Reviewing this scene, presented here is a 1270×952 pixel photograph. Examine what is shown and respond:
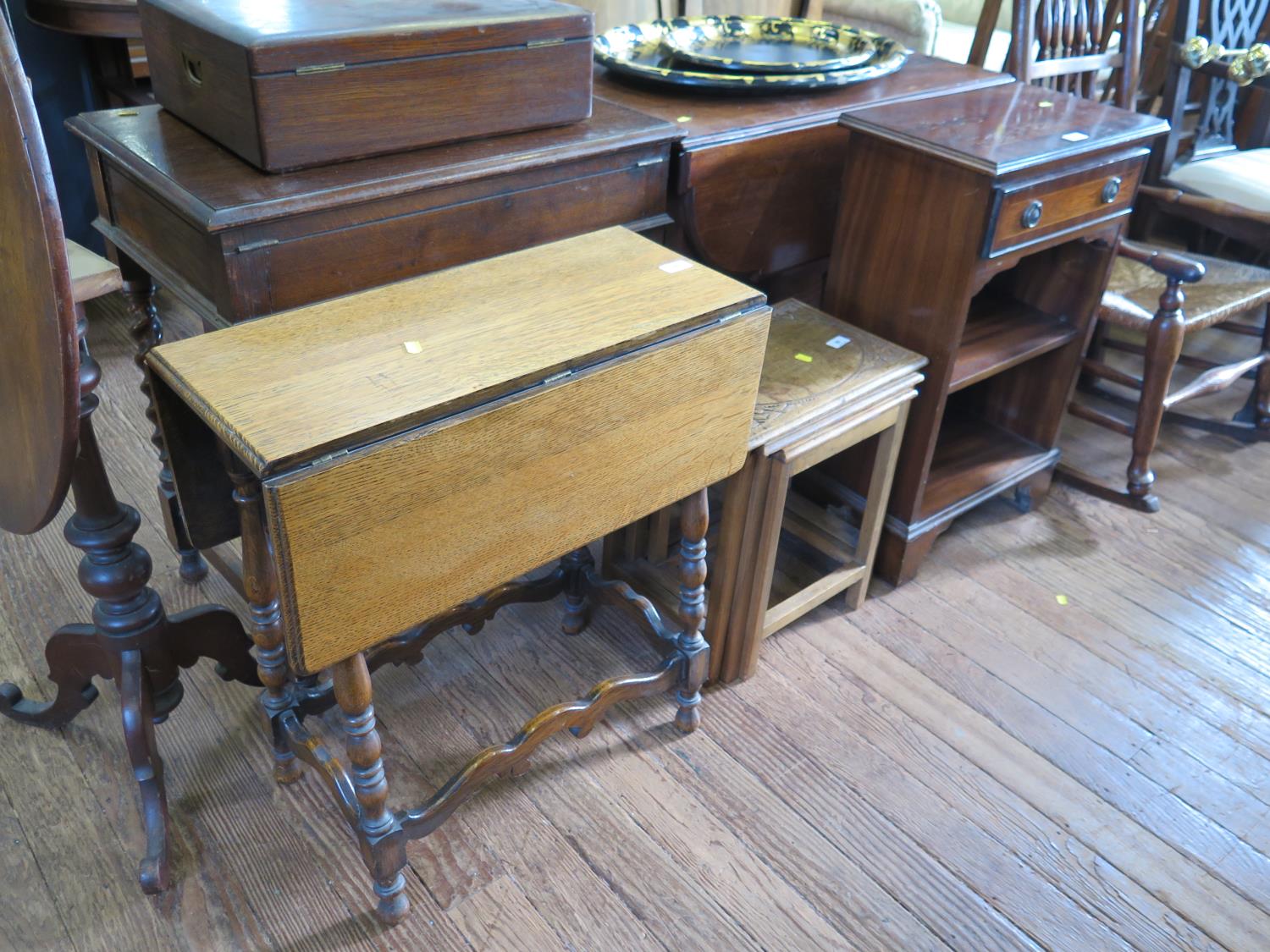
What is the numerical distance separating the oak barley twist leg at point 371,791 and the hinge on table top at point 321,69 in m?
0.69

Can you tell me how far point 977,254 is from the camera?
1657mm

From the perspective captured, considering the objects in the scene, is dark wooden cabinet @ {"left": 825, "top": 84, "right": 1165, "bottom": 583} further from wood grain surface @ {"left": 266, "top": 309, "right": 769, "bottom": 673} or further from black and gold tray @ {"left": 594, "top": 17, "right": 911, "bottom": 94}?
wood grain surface @ {"left": 266, "top": 309, "right": 769, "bottom": 673}

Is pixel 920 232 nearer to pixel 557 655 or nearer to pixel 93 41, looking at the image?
pixel 557 655

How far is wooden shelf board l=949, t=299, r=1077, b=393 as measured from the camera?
1879mm

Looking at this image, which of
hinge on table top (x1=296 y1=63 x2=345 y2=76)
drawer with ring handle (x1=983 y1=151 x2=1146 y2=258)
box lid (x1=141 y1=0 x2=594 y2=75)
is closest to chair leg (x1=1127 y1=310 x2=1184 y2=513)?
drawer with ring handle (x1=983 y1=151 x2=1146 y2=258)

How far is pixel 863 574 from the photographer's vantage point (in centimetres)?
194

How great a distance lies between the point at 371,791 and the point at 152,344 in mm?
866

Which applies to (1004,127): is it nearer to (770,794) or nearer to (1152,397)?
(1152,397)

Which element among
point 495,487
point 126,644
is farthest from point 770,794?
point 126,644

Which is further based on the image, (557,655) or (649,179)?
Answer: (557,655)

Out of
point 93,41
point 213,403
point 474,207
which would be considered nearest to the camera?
point 213,403

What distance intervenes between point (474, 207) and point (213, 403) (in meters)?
0.50

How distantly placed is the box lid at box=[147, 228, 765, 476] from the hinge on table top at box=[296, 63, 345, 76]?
262 millimetres

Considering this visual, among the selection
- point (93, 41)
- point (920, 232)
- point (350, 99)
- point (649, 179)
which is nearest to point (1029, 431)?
point (920, 232)
